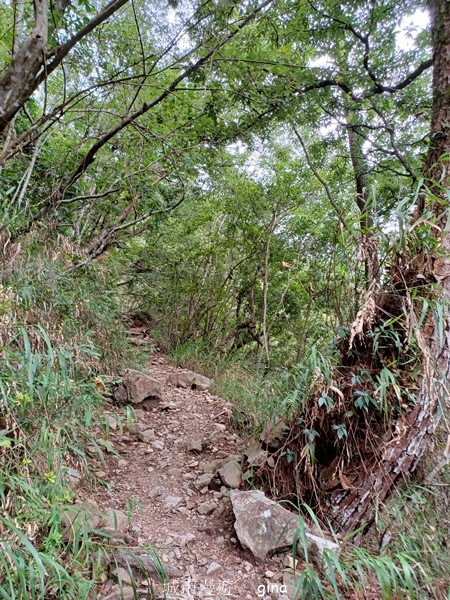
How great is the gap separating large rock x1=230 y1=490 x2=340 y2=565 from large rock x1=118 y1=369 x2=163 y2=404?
1452mm

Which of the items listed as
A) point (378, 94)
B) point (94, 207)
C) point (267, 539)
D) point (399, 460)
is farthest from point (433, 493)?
point (94, 207)

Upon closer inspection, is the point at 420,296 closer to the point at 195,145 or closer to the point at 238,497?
the point at 238,497

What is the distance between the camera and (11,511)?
1153 mm

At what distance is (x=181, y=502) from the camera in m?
1.73

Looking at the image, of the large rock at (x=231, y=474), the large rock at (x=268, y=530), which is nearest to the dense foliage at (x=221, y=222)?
the large rock at (x=268, y=530)

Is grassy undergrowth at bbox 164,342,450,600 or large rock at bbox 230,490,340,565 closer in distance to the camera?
grassy undergrowth at bbox 164,342,450,600

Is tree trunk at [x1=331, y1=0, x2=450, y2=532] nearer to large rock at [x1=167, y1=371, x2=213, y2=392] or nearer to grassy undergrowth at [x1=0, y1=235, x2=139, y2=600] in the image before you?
grassy undergrowth at [x1=0, y1=235, x2=139, y2=600]

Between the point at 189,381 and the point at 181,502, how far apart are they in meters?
1.78

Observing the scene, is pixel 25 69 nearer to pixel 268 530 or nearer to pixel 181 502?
pixel 181 502

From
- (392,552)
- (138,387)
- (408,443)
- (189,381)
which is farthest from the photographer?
(189,381)

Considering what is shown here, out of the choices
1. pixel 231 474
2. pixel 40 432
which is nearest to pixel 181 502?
pixel 231 474

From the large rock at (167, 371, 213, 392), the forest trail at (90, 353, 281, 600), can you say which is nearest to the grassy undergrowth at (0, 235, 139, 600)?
the forest trail at (90, 353, 281, 600)

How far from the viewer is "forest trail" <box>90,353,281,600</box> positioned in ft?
4.07

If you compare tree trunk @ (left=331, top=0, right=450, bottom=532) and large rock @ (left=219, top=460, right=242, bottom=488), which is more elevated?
tree trunk @ (left=331, top=0, right=450, bottom=532)
